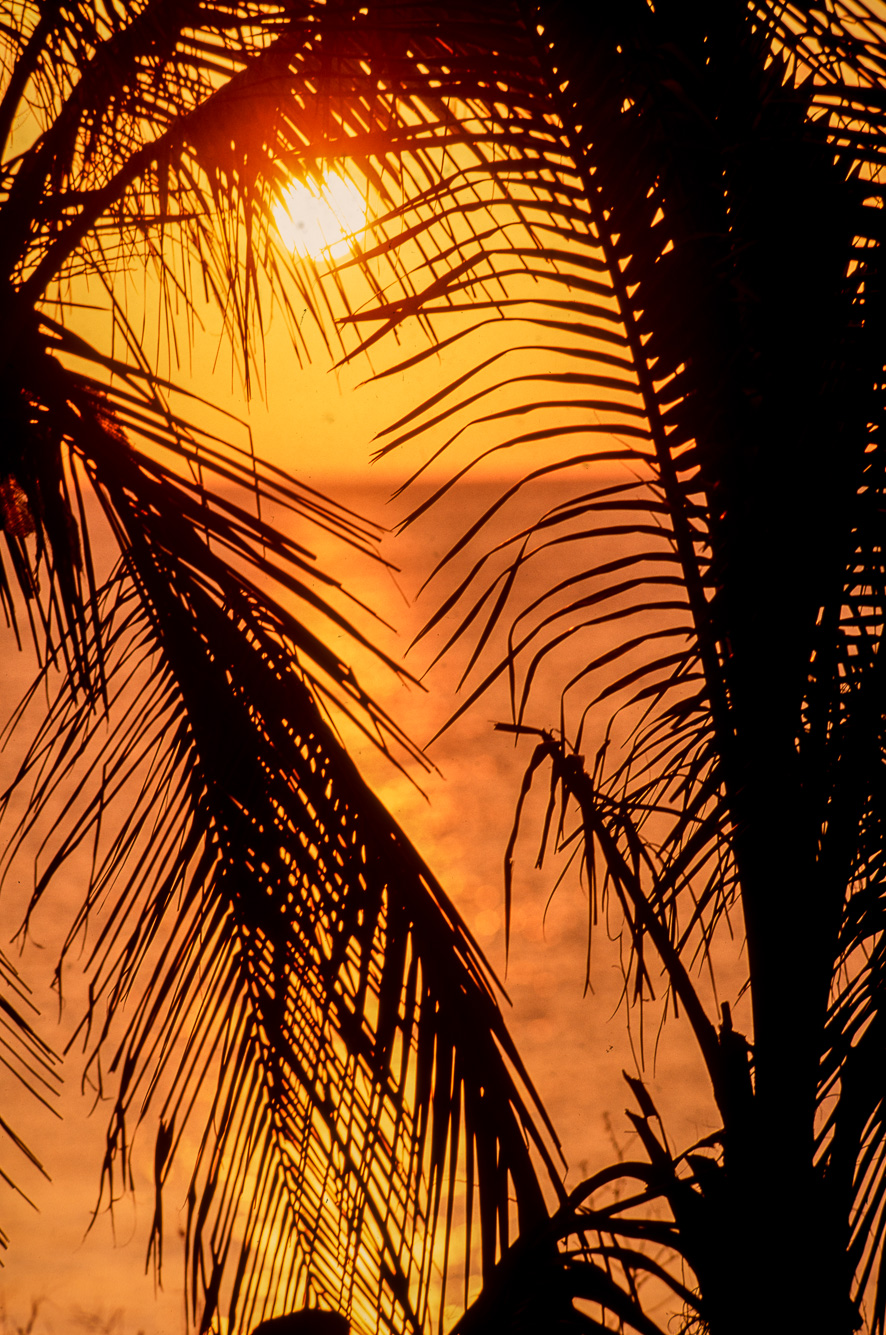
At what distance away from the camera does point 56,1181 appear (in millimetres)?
2193

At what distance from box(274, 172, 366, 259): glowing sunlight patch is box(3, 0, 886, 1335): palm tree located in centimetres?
3

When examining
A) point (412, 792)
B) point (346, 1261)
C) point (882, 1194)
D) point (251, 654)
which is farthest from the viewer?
point (412, 792)

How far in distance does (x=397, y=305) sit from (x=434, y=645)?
2094 millimetres

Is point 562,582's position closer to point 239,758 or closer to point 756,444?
point 756,444

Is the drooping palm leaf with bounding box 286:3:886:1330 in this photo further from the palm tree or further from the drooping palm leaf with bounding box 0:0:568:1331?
the drooping palm leaf with bounding box 0:0:568:1331

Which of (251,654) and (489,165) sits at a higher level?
(489,165)

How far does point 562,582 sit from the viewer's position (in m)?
0.92

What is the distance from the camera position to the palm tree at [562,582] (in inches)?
30.5

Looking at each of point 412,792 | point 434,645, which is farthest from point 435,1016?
point 434,645

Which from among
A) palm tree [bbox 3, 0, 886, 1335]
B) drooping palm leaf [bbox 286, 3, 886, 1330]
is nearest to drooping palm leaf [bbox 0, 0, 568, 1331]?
palm tree [bbox 3, 0, 886, 1335]

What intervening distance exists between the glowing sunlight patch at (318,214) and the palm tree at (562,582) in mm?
32

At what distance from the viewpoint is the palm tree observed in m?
0.77

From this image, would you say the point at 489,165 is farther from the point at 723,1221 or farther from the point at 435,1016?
the point at 723,1221

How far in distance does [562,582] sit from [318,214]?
1.77 feet
